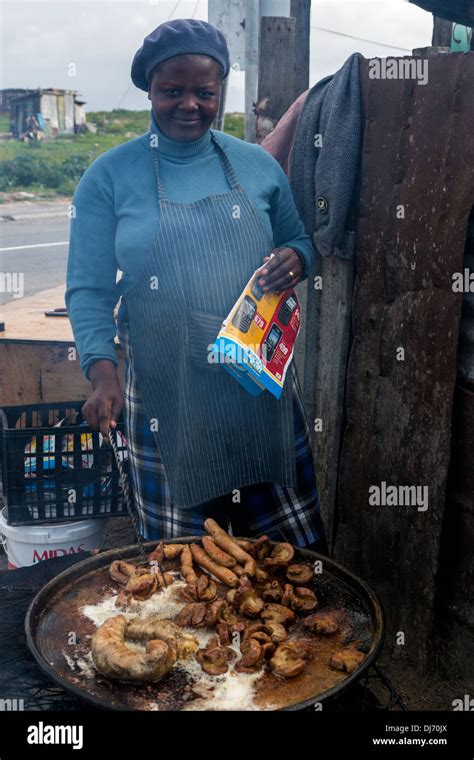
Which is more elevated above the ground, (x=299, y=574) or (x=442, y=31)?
(x=442, y=31)

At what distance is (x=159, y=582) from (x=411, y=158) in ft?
7.09

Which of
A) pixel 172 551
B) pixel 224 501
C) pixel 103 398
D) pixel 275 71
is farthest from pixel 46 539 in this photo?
pixel 275 71

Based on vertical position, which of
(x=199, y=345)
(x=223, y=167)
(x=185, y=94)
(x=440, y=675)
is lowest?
(x=440, y=675)

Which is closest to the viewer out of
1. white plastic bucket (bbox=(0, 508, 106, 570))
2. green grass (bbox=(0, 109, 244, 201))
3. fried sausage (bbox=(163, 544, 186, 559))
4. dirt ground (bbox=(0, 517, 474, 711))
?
fried sausage (bbox=(163, 544, 186, 559))

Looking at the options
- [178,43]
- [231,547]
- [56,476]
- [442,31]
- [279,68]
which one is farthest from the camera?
[442,31]

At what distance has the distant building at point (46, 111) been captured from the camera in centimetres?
4028

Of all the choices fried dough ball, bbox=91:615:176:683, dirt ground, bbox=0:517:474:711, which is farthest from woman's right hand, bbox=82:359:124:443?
dirt ground, bbox=0:517:474:711

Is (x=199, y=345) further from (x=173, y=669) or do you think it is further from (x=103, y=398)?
(x=173, y=669)

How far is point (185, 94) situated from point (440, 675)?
2.92 meters

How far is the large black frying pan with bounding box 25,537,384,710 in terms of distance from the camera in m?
2.16

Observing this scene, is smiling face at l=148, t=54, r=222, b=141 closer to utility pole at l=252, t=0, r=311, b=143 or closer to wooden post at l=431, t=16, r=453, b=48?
utility pole at l=252, t=0, r=311, b=143

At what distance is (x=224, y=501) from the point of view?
11.5ft

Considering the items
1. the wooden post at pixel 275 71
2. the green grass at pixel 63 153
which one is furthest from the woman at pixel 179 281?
the green grass at pixel 63 153

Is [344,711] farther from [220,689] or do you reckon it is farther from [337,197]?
[337,197]
